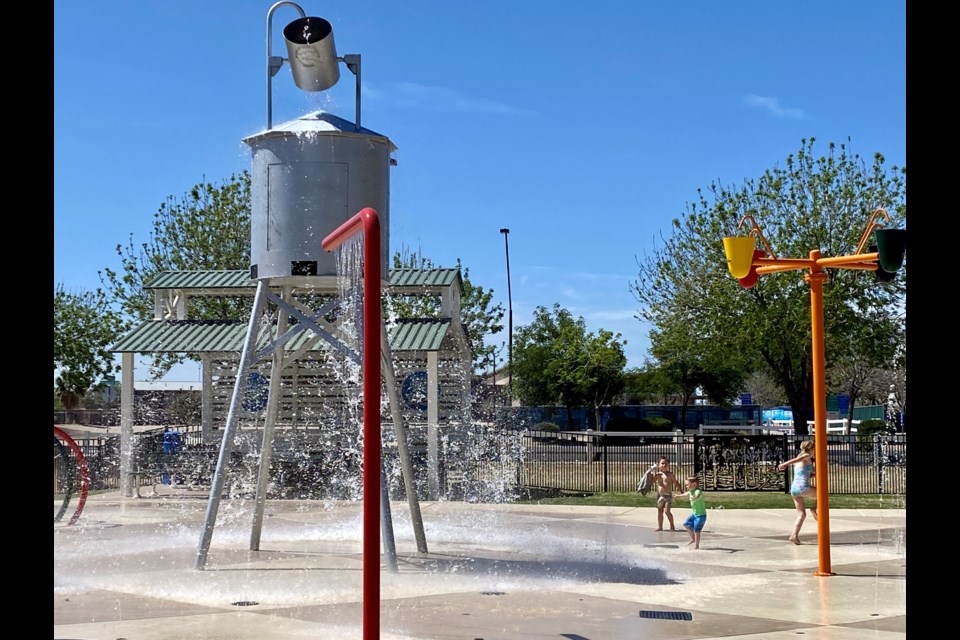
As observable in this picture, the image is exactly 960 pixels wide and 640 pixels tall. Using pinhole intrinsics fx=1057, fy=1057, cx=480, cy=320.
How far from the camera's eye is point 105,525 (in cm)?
1661

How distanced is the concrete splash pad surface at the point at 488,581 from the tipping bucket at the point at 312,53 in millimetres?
5410

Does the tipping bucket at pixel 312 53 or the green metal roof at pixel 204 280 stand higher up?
the tipping bucket at pixel 312 53

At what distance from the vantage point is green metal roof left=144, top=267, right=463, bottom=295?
20.6 m

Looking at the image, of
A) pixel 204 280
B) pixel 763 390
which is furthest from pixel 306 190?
pixel 763 390

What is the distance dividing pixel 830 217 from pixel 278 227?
27.5 meters

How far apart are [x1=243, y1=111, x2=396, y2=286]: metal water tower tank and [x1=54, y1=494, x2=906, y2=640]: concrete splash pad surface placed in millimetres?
3413

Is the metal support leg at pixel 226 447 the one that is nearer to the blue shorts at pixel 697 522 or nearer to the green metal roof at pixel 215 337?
the blue shorts at pixel 697 522

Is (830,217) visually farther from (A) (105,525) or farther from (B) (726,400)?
(B) (726,400)

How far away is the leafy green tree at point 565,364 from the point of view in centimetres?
5912

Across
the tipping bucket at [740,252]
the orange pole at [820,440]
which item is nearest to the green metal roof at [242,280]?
the tipping bucket at [740,252]

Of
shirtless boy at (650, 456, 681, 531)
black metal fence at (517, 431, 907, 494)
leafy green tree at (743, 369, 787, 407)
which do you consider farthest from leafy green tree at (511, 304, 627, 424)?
shirtless boy at (650, 456, 681, 531)

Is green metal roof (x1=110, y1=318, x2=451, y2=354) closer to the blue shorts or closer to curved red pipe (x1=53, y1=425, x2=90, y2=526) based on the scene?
curved red pipe (x1=53, y1=425, x2=90, y2=526)

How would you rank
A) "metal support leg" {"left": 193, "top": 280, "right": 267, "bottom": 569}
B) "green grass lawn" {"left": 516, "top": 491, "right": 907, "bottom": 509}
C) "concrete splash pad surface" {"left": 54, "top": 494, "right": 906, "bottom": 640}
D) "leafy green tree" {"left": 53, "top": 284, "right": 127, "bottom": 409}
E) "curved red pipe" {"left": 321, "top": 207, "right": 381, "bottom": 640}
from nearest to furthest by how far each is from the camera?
"curved red pipe" {"left": 321, "top": 207, "right": 381, "bottom": 640}
"concrete splash pad surface" {"left": 54, "top": 494, "right": 906, "bottom": 640}
"metal support leg" {"left": 193, "top": 280, "right": 267, "bottom": 569}
"green grass lawn" {"left": 516, "top": 491, "right": 907, "bottom": 509}
"leafy green tree" {"left": 53, "top": 284, "right": 127, "bottom": 409}
